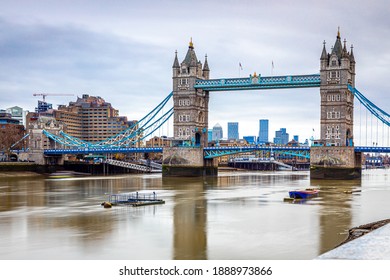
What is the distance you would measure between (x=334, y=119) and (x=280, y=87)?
7.91 m

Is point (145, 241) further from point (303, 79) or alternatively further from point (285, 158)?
point (285, 158)

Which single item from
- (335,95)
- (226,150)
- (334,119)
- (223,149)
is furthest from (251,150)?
(335,95)

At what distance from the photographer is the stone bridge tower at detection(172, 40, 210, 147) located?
8225 centimetres

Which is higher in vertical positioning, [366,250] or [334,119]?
[334,119]

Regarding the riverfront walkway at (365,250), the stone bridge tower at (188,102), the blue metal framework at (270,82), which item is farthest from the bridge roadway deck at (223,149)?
the riverfront walkway at (365,250)

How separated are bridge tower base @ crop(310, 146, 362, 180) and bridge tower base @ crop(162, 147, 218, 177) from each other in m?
15.3

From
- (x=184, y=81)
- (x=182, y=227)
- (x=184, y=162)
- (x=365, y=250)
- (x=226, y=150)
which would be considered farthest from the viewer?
(x=184, y=81)

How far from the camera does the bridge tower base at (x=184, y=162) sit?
8025 centimetres

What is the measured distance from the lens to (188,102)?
82.4 m

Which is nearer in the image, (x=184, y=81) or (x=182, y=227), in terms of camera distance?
(x=182, y=227)

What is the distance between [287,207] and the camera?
35.7 m

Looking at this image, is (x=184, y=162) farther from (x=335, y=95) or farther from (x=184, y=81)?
(x=335, y=95)

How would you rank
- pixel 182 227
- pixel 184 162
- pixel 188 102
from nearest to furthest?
pixel 182 227
pixel 184 162
pixel 188 102

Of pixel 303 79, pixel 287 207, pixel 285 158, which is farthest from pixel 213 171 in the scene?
pixel 285 158
